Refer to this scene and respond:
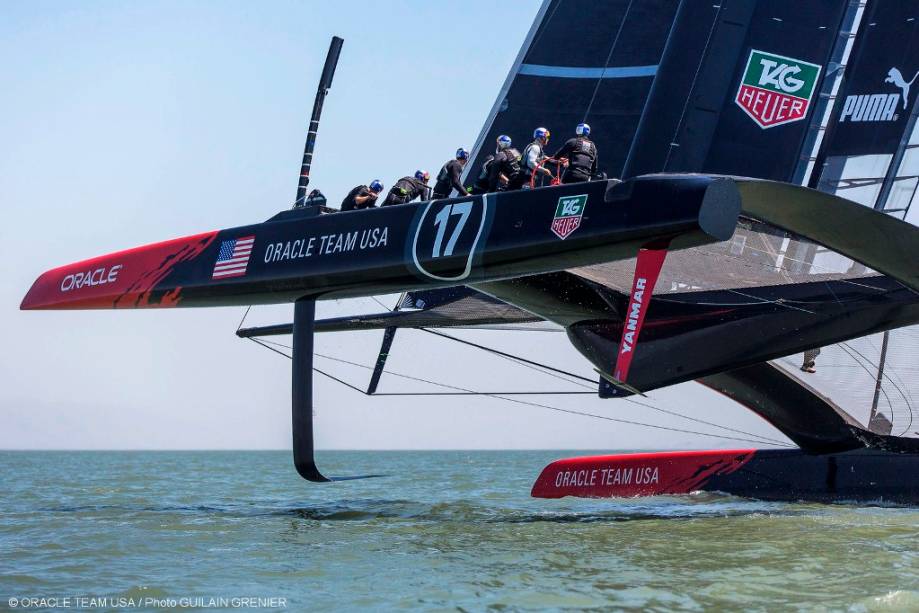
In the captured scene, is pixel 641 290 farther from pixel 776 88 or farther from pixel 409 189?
pixel 776 88

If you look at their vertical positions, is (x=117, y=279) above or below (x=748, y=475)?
above

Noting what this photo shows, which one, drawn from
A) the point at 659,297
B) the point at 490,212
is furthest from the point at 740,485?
the point at 490,212

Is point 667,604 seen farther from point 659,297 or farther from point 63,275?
point 63,275

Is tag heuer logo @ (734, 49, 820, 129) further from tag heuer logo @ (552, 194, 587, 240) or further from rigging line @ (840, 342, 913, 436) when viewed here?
tag heuer logo @ (552, 194, 587, 240)

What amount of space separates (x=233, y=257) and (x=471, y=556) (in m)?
3.24

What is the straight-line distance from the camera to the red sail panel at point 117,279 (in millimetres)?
8094

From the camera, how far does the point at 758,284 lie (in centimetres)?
730

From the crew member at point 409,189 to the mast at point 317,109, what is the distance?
762 millimetres

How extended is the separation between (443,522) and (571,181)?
215cm

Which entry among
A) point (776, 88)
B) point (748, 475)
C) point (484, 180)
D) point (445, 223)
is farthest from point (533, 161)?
point (748, 475)

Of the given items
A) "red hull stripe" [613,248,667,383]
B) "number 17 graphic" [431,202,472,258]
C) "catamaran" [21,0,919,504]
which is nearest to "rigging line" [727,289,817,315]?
"catamaran" [21,0,919,504]

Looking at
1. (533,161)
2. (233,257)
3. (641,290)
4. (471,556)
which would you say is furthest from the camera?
(233,257)

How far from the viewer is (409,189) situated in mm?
7781

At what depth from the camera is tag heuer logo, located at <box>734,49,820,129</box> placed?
810 centimetres
